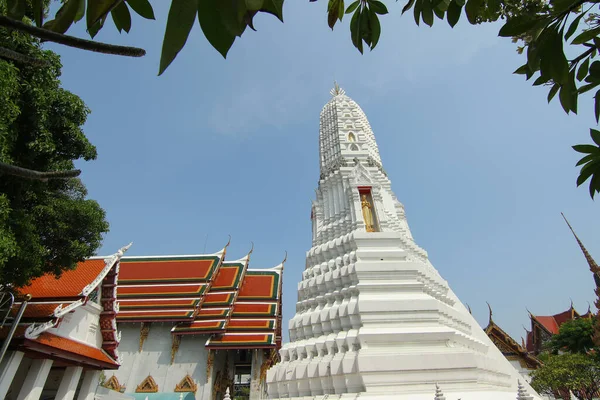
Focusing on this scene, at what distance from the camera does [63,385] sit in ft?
34.5

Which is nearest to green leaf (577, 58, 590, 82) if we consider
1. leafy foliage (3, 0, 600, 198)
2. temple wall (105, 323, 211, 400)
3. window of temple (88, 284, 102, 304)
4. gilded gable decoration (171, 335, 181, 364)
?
leafy foliage (3, 0, 600, 198)

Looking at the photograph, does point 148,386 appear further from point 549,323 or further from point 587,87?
point 549,323

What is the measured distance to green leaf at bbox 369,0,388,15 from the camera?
68.5 inches

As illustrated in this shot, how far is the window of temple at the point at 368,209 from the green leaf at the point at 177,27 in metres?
12.8

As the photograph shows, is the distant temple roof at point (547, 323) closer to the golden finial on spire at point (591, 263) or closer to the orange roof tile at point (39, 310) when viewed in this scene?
the golden finial on spire at point (591, 263)

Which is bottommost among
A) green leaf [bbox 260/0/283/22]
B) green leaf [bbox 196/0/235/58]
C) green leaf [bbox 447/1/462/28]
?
green leaf [bbox 196/0/235/58]

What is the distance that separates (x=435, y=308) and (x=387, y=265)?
1921 millimetres

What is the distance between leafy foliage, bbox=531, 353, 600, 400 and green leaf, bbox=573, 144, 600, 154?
22.7m

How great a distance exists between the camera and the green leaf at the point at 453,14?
5.61ft

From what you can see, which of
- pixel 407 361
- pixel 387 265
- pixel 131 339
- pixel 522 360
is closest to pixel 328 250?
pixel 387 265

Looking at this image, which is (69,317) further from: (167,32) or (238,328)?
(167,32)

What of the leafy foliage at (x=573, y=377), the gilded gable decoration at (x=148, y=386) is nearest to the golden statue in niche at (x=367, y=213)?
the leafy foliage at (x=573, y=377)

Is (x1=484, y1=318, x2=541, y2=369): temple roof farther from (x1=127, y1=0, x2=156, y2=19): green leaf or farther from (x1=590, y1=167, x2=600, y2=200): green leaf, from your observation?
(x1=127, y1=0, x2=156, y2=19): green leaf

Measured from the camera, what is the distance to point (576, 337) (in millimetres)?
22422
